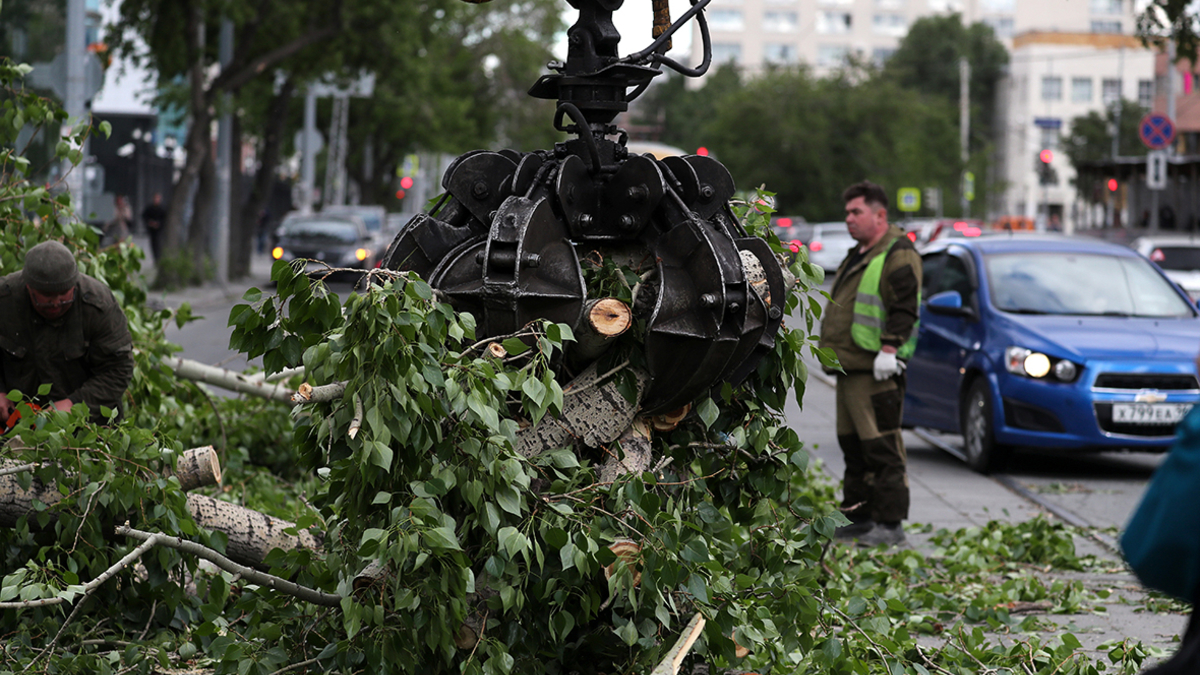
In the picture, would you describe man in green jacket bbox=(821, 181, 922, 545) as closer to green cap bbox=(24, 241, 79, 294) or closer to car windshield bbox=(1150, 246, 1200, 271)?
green cap bbox=(24, 241, 79, 294)

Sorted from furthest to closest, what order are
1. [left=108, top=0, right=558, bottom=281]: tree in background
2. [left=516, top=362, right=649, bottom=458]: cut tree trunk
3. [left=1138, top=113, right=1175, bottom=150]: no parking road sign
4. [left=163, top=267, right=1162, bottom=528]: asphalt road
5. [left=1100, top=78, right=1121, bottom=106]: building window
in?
[left=1100, top=78, right=1121, bottom=106]: building window, [left=108, top=0, right=558, bottom=281]: tree in background, [left=1138, top=113, right=1175, bottom=150]: no parking road sign, [left=163, top=267, right=1162, bottom=528]: asphalt road, [left=516, top=362, right=649, bottom=458]: cut tree trunk

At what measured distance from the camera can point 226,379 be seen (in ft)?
24.7

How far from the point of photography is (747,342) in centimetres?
427

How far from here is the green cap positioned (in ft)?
18.9

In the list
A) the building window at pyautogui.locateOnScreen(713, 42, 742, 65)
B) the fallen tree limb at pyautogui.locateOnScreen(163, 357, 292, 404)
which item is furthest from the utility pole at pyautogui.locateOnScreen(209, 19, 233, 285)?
the building window at pyautogui.locateOnScreen(713, 42, 742, 65)

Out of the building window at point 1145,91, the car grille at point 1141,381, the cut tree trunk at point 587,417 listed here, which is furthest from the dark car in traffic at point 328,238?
the building window at point 1145,91

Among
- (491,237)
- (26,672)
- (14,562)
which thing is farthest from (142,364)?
(491,237)

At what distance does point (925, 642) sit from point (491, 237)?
259cm

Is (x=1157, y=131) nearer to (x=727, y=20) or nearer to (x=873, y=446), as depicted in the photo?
(x=873, y=446)

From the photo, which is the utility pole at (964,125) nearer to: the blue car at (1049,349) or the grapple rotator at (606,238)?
the blue car at (1049,349)

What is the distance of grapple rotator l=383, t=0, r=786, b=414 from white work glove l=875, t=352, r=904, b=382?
10.5 ft

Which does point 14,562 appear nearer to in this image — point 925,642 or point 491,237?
point 491,237

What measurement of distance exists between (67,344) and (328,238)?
26.6 metres

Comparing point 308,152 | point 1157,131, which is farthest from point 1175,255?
point 308,152
